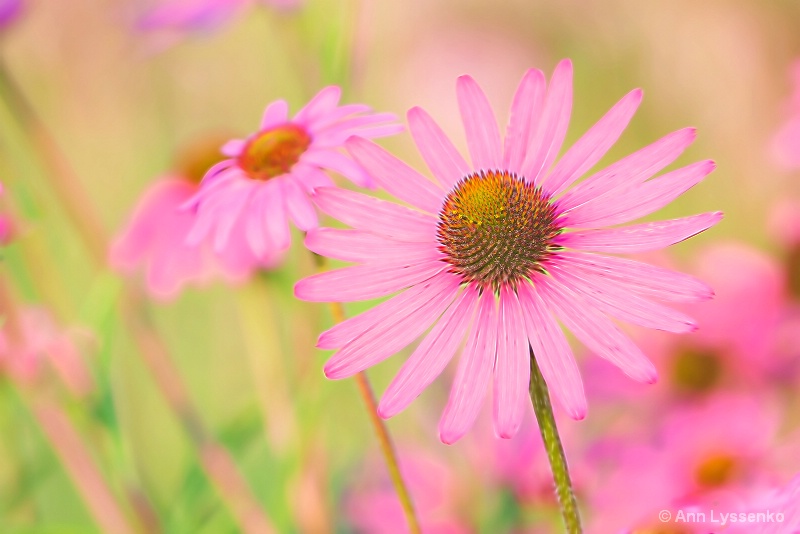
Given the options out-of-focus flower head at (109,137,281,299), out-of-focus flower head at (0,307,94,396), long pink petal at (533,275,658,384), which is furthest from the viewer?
out-of-focus flower head at (109,137,281,299)

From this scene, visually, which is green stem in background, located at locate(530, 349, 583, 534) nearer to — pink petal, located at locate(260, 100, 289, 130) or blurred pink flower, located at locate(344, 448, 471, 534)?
pink petal, located at locate(260, 100, 289, 130)

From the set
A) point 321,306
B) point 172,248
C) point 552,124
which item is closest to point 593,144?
point 552,124

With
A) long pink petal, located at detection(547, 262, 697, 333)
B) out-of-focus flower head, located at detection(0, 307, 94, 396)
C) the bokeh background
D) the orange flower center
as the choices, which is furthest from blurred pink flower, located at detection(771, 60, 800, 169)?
out-of-focus flower head, located at detection(0, 307, 94, 396)

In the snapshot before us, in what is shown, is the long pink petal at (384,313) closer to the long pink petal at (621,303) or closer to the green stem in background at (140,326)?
the long pink petal at (621,303)

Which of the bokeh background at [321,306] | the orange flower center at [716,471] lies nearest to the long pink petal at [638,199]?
the bokeh background at [321,306]

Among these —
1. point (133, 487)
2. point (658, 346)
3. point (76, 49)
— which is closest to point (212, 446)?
point (133, 487)

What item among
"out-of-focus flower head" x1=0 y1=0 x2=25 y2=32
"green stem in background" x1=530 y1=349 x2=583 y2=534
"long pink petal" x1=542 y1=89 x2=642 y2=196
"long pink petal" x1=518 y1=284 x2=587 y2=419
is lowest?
"green stem in background" x1=530 y1=349 x2=583 y2=534
